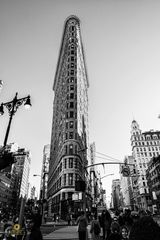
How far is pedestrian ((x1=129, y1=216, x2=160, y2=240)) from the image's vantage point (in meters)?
2.37

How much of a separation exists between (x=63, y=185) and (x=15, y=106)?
36.7 m

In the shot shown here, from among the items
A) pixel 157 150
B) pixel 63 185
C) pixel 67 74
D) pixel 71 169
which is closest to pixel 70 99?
pixel 67 74

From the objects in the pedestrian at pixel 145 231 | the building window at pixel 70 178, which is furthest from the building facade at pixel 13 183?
the pedestrian at pixel 145 231

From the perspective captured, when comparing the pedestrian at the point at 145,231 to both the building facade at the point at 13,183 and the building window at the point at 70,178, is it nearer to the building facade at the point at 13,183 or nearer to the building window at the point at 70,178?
the building window at the point at 70,178

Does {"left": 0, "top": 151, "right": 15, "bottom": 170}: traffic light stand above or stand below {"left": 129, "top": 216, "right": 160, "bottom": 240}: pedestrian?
above

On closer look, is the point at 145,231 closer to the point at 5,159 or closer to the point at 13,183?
the point at 5,159

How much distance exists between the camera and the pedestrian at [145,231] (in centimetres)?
237

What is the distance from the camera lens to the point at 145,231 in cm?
239

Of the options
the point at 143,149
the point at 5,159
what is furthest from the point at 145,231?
the point at 143,149

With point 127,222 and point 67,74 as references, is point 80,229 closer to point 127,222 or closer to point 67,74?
point 127,222

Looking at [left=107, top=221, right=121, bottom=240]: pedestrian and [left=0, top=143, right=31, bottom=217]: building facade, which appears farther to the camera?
[left=0, top=143, right=31, bottom=217]: building facade

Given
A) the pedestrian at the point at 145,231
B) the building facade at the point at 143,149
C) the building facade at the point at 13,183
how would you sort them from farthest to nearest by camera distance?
the building facade at the point at 13,183, the building facade at the point at 143,149, the pedestrian at the point at 145,231

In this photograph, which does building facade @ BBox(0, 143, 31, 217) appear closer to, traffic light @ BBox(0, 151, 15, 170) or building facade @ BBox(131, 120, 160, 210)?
building facade @ BBox(131, 120, 160, 210)

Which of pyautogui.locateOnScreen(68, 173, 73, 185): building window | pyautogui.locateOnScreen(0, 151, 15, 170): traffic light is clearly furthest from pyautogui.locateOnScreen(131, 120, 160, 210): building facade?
pyautogui.locateOnScreen(0, 151, 15, 170): traffic light
